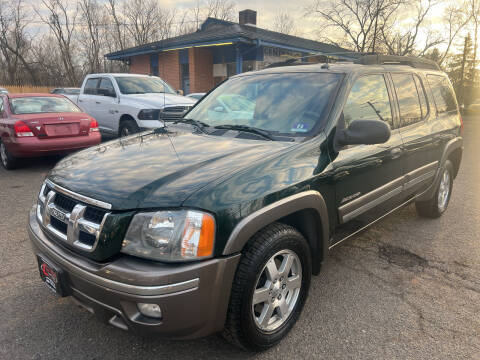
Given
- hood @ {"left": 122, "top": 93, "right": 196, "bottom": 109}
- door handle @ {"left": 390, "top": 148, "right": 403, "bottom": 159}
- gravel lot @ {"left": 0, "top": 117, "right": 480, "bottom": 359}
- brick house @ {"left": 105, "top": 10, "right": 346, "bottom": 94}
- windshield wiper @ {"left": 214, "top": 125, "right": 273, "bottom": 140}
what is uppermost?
brick house @ {"left": 105, "top": 10, "right": 346, "bottom": 94}

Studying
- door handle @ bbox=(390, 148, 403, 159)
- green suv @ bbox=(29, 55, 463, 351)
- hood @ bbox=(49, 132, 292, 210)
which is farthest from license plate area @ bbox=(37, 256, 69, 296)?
door handle @ bbox=(390, 148, 403, 159)

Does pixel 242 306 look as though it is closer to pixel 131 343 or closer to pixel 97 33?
pixel 131 343

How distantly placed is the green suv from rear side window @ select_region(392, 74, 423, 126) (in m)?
0.02

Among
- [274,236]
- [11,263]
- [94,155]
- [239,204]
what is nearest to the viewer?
[239,204]

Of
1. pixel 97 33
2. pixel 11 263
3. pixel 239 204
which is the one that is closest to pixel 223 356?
pixel 239 204

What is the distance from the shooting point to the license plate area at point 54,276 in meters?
2.12

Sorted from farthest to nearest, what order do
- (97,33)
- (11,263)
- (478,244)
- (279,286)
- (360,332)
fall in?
(97,33), (478,244), (11,263), (360,332), (279,286)

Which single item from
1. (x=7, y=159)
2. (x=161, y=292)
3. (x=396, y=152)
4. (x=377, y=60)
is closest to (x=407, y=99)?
(x=377, y=60)

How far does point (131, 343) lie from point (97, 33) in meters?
41.8

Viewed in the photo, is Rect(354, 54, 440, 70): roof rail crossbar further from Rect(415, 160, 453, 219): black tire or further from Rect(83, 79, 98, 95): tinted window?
Rect(83, 79, 98, 95): tinted window

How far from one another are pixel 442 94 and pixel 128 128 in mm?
6531

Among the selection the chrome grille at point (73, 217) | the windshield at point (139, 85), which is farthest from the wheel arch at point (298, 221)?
the windshield at point (139, 85)

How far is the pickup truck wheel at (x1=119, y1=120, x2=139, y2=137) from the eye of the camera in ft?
27.4

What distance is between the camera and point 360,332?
251 centimetres
